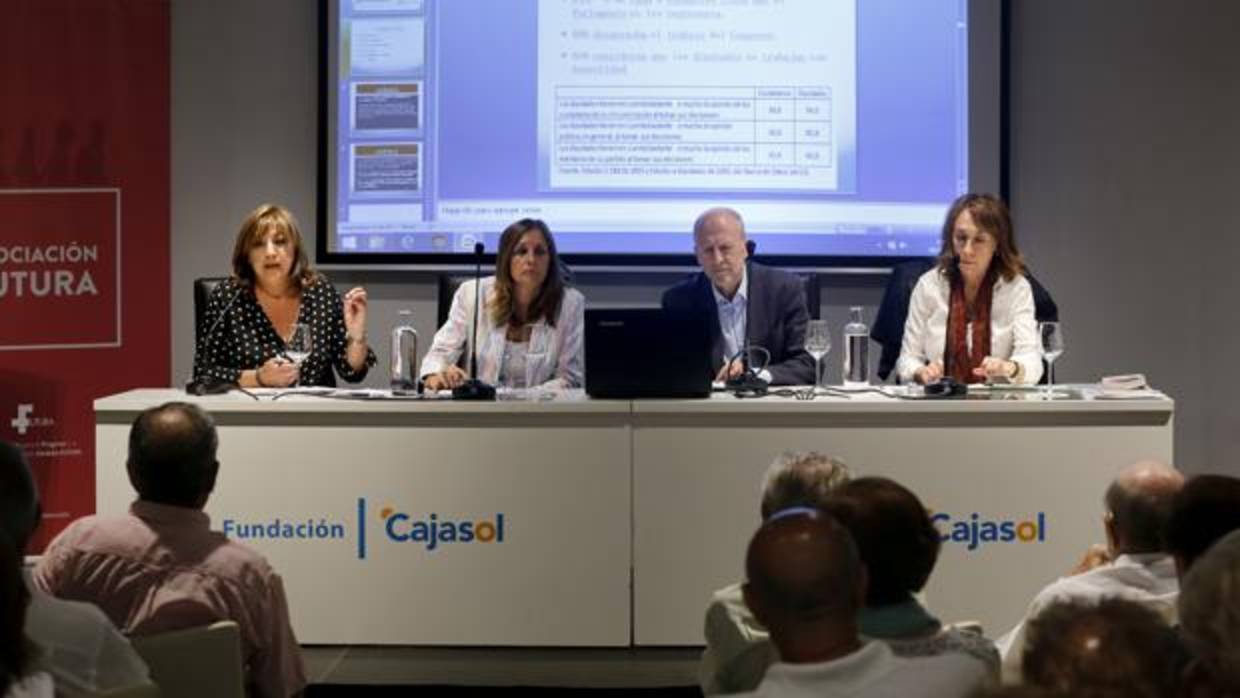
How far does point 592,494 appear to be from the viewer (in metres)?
4.35

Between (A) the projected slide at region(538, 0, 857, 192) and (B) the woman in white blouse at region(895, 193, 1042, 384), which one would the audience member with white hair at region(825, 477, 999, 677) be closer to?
(B) the woman in white blouse at region(895, 193, 1042, 384)

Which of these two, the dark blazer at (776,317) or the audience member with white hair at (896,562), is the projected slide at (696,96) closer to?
the dark blazer at (776,317)

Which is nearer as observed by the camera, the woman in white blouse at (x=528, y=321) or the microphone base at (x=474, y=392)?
the microphone base at (x=474, y=392)

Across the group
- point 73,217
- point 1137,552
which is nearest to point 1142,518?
point 1137,552

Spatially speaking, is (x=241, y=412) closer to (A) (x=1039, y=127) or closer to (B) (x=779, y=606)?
(B) (x=779, y=606)

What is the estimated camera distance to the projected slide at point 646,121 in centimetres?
626

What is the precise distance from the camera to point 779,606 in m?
1.96

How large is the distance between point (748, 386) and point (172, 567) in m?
2.08

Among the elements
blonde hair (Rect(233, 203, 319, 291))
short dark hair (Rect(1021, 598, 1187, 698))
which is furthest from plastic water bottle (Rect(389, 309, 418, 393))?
short dark hair (Rect(1021, 598, 1187, 698))

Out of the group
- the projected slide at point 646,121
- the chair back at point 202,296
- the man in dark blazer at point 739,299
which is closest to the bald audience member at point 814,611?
the man in dark blazer at point 739,299

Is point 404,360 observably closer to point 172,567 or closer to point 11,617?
point 172,567

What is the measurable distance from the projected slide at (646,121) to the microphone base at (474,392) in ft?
6.36

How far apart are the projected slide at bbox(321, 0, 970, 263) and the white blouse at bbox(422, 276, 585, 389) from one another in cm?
109

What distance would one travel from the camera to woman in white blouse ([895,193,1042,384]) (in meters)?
5.07
